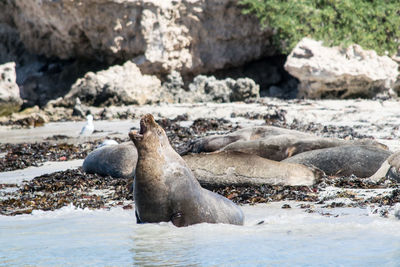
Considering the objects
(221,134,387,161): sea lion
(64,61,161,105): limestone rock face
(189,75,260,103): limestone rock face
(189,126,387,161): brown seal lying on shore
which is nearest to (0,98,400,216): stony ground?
(189,126,387,161): brown seal lying on shore

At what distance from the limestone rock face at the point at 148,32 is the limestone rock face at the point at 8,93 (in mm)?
1860

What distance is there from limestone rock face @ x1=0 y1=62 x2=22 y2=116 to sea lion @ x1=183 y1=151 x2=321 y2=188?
11604 millimetres

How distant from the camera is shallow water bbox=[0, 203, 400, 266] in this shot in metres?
4.00

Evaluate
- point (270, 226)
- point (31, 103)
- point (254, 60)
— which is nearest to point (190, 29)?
point (254, 60)

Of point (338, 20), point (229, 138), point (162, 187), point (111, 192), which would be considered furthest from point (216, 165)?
point (338, 20)

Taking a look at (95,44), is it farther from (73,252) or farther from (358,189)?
(73,252)

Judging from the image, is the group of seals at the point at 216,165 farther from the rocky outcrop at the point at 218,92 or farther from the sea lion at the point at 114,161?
the rocky outcrop at the point at 218,92

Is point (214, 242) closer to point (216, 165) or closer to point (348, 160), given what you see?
point (216, 165)

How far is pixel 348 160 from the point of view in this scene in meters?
7.03

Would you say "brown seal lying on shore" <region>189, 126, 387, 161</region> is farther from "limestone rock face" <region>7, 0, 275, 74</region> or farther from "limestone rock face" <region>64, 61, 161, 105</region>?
"limestone rock face" <region>7, 0, 275, 74</region>

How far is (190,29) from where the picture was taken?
18594mm

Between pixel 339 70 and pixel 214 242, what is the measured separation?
1099cm

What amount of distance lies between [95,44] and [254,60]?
4818mm

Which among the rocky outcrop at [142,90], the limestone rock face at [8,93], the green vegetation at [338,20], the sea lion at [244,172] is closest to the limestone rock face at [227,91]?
the rocky outcrop at [142,90]
